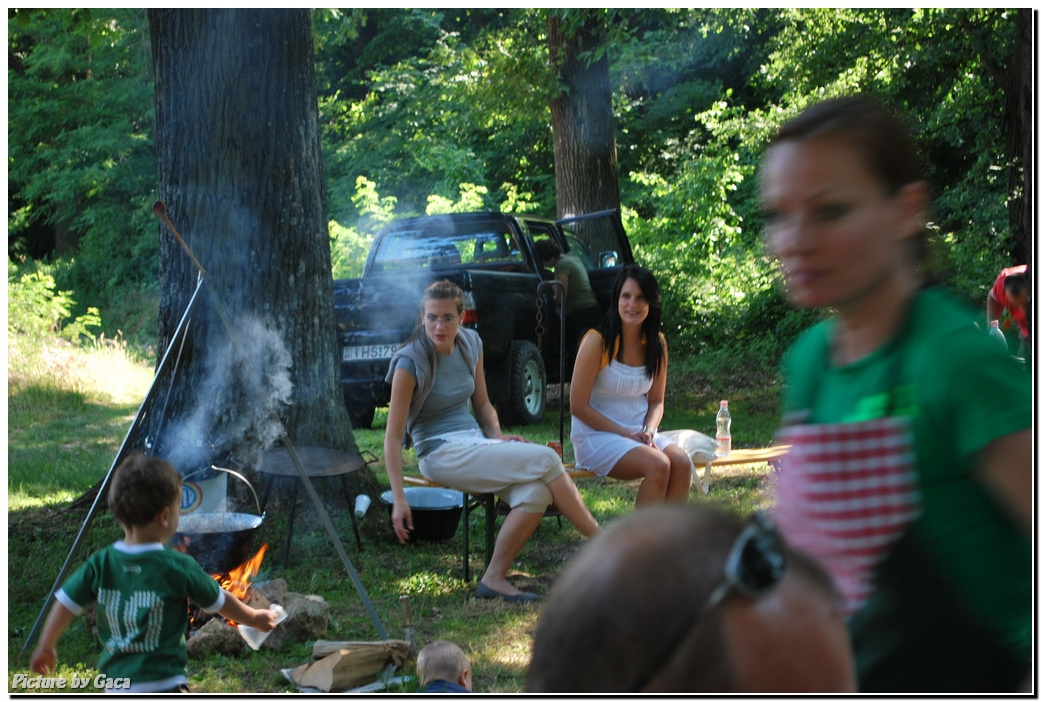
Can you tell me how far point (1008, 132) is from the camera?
34.6 ft

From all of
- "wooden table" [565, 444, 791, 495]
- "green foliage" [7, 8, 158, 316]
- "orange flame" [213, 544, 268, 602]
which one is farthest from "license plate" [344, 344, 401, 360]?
"green foliage" [7, 8, 158, 316]

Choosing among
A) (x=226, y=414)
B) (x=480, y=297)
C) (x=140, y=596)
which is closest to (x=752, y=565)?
(x=140, y=596)

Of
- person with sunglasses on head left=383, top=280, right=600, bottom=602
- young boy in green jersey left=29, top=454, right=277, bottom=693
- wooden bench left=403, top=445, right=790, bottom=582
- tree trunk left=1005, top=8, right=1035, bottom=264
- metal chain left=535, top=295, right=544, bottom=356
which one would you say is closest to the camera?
young boy in green jersey left=29, top=454, right=277, bottom=693

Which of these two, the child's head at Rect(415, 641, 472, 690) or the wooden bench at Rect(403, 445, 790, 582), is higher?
the wooden bench at Rect(403, 445, 790, 582)

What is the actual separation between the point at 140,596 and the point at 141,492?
0.97 feet

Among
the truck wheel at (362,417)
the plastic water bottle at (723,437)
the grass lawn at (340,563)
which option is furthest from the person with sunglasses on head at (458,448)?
the truck wheel at (362,417)

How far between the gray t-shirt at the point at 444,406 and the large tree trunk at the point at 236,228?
85cm

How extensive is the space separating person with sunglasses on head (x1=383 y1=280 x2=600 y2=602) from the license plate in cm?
346

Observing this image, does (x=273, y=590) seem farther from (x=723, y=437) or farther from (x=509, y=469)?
(x=723, y=437)

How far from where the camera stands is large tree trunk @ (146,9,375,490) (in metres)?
5.58

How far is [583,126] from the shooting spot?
13555 millimetres

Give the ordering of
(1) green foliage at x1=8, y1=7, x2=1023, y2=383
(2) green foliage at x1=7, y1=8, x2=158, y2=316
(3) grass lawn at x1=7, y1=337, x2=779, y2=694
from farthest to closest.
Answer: (2) green foliage at x1=7, y1=8, x2=158, y2=316
(1) green foliage at x1=8, y1=7, x2=1023, y2=383
(3) grass lawn at x1=7, y1=337, x2=779, y2=694

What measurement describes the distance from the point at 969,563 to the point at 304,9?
574cm

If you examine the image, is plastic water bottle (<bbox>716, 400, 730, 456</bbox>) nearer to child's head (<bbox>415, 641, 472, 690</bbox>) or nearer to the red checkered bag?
child's head (<bbox>415, 641, 472, 690</bbox>)
